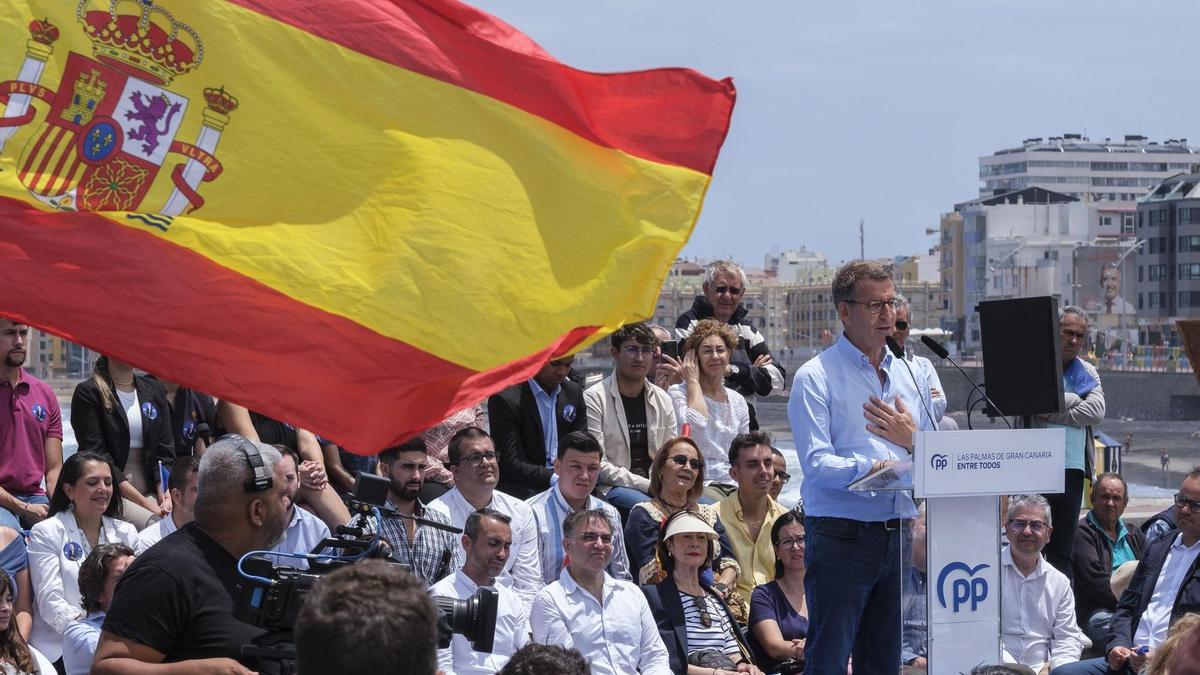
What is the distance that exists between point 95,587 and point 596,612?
2371mm

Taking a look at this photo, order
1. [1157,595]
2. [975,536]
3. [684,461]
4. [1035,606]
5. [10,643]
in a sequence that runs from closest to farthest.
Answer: [975,536] < [10,643] < [1157,595] < [1035,606] < [684,461]

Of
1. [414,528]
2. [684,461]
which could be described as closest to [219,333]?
[414,528]

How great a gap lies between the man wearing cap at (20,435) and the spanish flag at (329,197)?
3783 mm

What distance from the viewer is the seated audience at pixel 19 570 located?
8.15 m

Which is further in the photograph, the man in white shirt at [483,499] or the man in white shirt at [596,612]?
the man in white shirt at [483,499]

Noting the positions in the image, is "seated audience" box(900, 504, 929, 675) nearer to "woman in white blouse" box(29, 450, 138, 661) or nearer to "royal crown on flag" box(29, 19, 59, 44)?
"woman in white blouse" box(29, 450, 138, 661)

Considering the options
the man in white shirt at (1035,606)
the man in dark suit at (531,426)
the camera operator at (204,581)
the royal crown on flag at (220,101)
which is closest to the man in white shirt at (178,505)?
the man in dark suit at (531,426)

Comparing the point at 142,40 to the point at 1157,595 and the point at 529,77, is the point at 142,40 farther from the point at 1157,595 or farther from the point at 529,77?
the point at 1157,595

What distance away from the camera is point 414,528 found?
8352 millimetres

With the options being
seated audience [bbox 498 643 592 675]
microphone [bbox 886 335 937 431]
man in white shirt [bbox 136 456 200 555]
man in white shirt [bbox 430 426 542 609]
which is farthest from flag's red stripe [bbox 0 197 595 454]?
man in white shirt [bbox 430 426 542 609]

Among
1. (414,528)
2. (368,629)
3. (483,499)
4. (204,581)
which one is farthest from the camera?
(483,499)

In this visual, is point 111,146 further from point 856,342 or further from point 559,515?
point 559,515

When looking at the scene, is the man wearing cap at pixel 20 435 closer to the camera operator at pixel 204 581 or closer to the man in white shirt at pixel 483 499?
the man in white shirt at pixel 483 499

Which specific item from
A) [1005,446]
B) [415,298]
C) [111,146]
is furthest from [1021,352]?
[111,146]
